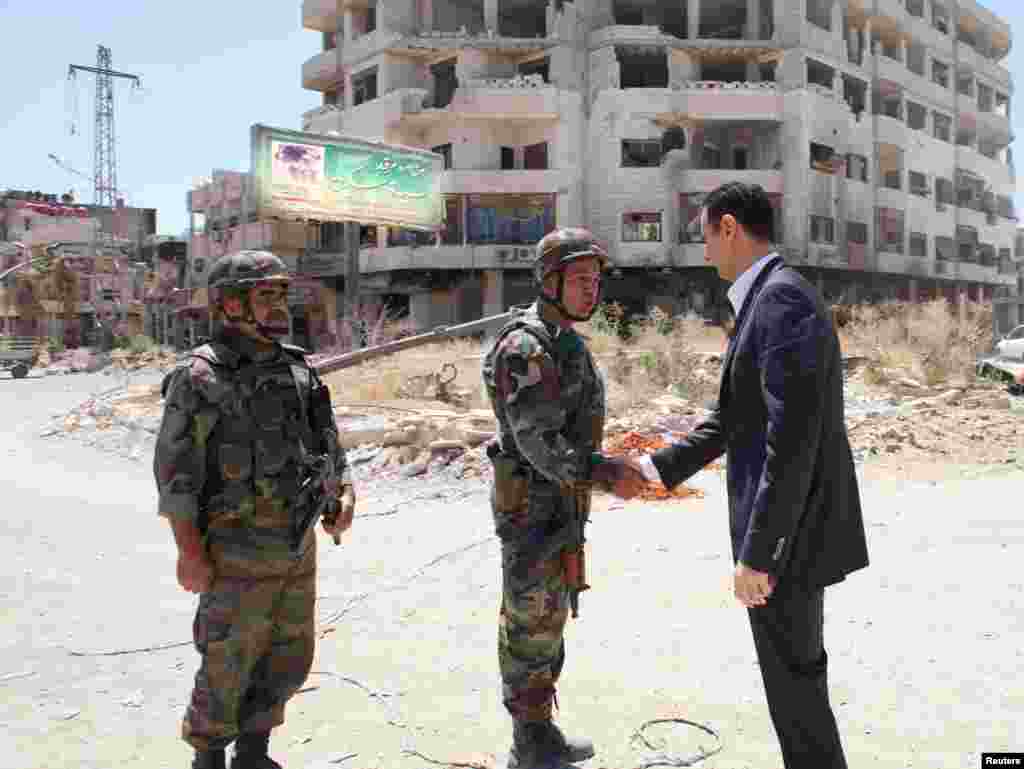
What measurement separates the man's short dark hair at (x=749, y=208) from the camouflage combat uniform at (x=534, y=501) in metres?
0.79

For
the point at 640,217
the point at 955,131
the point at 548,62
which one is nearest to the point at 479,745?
the point at 640,217

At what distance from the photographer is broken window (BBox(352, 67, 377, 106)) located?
34.9 metres

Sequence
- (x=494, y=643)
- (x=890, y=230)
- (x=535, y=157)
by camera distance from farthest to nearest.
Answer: (x=890, y=230)
(x=535, y=157)
(x=494, y=643)

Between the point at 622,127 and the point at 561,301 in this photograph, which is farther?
the point at 622,127

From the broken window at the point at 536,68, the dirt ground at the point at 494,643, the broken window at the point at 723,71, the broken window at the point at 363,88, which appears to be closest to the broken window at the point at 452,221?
the broken window at the point at 536,68

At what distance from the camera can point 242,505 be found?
271 centimetres

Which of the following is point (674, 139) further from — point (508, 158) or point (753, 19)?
point (753, 19)

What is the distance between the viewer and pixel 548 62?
32250mm

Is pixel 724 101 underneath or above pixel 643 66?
underneath

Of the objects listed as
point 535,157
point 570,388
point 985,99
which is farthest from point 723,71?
point 570,388

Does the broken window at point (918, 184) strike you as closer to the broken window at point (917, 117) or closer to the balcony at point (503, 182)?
the broken window at point (917, 117)

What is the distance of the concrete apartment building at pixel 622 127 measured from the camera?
101 ft

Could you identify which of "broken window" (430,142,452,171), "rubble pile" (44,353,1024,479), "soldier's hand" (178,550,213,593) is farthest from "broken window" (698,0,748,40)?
"soldier's hand" (178,550,213,593)

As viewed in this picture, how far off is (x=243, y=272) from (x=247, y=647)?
1227mm
